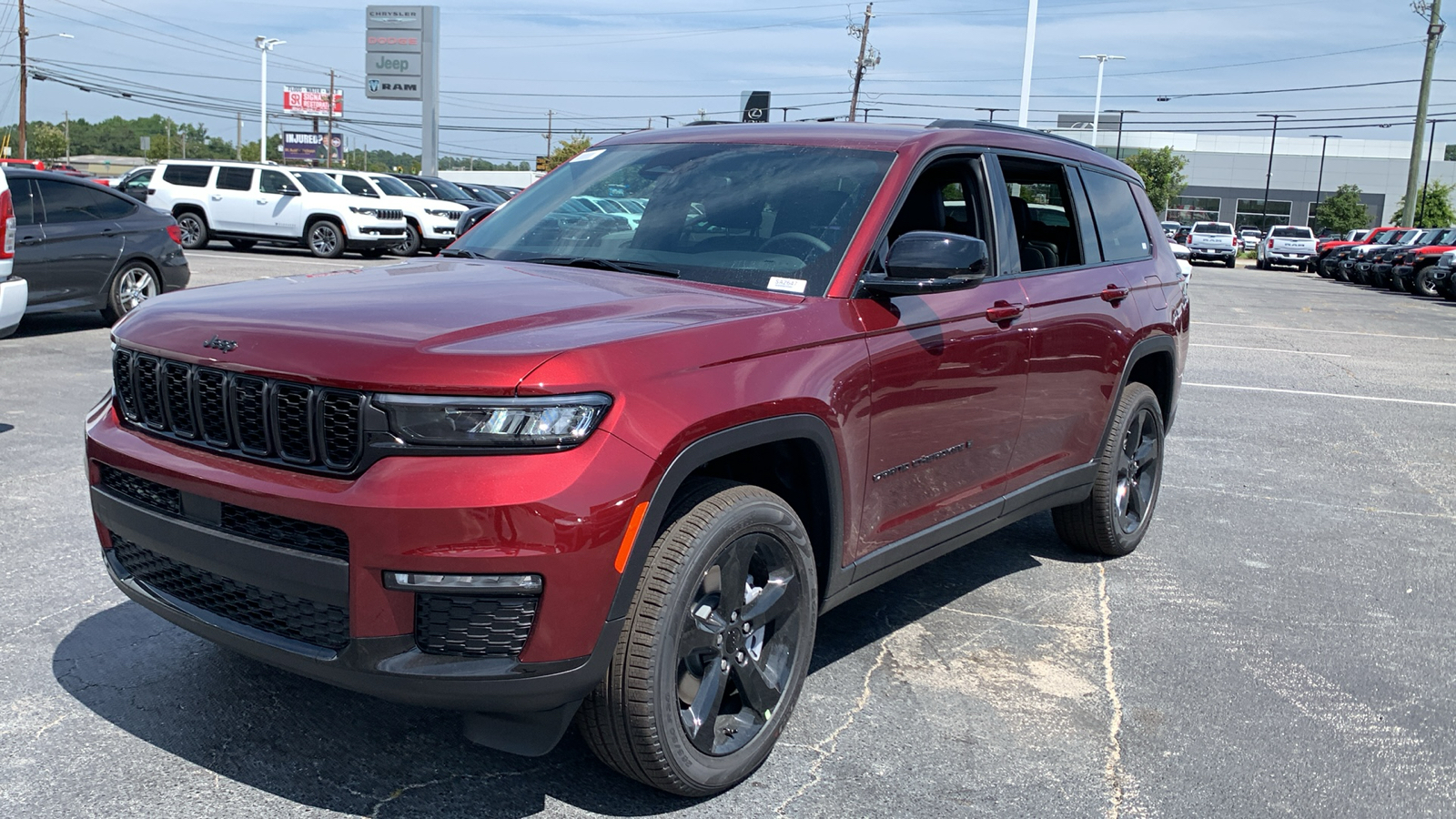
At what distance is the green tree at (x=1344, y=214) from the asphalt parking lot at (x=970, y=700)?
77.7 metres

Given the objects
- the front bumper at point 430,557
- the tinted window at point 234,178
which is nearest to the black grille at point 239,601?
the front bumper at point 430,557

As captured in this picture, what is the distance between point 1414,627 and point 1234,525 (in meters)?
1.52

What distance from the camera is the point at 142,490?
3.11 m

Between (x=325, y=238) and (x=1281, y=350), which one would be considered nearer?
(x=1281, y=350)

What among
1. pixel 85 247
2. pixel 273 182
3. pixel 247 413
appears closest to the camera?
pixel 247 413

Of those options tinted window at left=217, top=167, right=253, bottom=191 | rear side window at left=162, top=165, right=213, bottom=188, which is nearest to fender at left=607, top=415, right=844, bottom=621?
tinted window at left=217, top=167, right=253, bottom=191

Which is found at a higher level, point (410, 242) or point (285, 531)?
point (285, 531)

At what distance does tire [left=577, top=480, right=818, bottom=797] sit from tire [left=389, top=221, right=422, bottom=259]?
22.4 metres

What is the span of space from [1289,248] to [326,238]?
37.3m

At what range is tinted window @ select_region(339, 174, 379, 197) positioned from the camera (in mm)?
24469

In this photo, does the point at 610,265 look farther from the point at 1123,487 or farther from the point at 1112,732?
the point at 1123,487

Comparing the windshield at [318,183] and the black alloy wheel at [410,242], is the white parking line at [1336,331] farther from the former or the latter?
the windshield at [318,183]

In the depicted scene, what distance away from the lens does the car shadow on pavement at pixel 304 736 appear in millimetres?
3133

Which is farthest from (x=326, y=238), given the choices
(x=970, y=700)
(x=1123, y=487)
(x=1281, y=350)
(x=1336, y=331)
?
(x=970, y=700)
